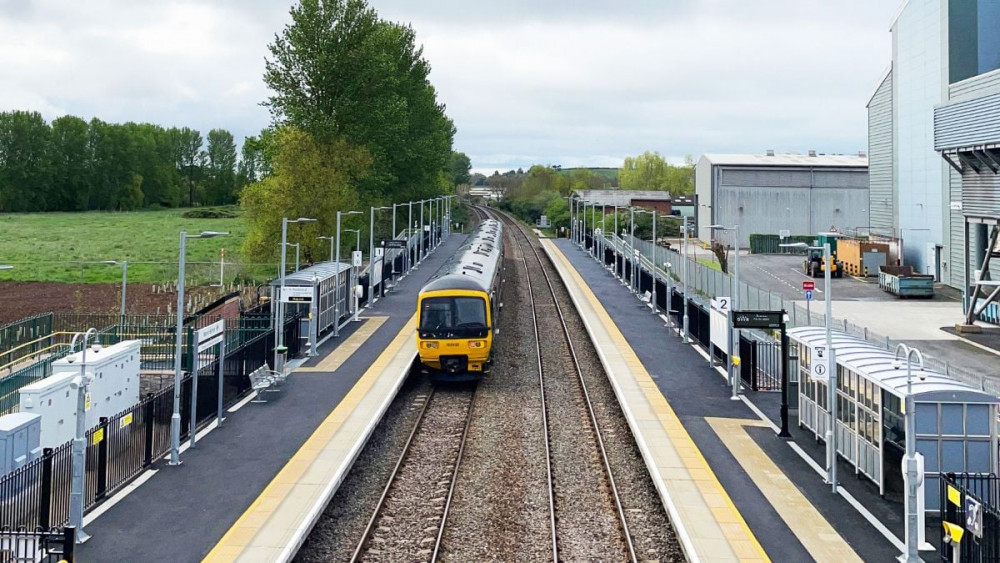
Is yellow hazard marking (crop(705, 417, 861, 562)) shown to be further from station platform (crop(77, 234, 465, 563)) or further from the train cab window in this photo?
station platform (crop(77, 234, 465, 563))

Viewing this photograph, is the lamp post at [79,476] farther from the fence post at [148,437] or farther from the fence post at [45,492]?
the fence post at [148,437]

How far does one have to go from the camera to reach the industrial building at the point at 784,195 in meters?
82.4

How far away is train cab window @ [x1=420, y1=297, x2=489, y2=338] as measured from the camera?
77.6 ft

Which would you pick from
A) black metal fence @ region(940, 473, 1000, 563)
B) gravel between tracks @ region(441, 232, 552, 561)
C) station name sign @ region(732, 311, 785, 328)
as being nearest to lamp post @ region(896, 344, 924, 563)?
black metal fence @ region(940, 473, 1000, 563)

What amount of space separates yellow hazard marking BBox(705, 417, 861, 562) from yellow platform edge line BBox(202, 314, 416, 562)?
9048mm

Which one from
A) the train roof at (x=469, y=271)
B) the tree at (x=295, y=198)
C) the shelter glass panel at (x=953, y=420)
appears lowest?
the shelter glass panel at (x=953, y=420)

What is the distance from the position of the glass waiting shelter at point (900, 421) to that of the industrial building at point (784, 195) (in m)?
68.2

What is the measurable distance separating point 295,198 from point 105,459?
31.5 m

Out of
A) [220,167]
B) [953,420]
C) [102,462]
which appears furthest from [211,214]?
[953,420]

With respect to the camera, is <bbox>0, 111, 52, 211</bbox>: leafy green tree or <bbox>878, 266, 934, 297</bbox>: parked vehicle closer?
<bbox>878, 266, 934, 297</bbox>: parked vehicle

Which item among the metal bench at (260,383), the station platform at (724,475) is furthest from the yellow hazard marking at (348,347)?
the station platform at (724,475)

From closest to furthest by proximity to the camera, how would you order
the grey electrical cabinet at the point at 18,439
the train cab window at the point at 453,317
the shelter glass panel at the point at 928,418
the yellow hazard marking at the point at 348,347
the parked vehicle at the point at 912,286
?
1. the shelter glass panel at the point at 928,418
2. the grey electrical cabinet at the point at 18,439
3. the train cab window at the point at 453,317
4. the yellow hazard marking at the point at 348,347
5. the parked vehicle at the point at 912,286

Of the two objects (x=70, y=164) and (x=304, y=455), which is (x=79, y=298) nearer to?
(x=304, y=455)

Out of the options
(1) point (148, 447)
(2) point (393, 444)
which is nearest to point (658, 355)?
(2) point (393, 444)
